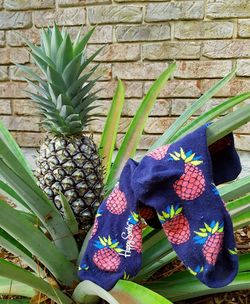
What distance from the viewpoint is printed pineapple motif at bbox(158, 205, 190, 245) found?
75 cm

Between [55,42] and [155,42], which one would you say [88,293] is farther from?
[155,42]

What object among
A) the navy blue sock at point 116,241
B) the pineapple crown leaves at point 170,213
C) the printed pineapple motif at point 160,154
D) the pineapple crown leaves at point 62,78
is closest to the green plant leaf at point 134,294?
the navy blue sock at point 116,241

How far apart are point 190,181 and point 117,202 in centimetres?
18

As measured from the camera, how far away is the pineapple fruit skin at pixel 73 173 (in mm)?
1049

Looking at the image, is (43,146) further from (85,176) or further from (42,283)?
(42,283)

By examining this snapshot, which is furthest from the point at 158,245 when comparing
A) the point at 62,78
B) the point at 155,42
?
the point at 155,42

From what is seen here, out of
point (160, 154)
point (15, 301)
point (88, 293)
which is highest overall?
point (160, 154)

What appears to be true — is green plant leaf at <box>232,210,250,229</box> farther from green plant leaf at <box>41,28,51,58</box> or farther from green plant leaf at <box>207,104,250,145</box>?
green plant leaf at <box>41,28,51,58</box>

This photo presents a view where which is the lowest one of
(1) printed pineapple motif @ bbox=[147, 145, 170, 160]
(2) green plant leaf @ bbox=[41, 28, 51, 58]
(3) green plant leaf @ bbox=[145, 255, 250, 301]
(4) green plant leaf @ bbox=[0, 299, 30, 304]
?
(4) green plant leaf @ bbox=[0, 299, 30, 304]

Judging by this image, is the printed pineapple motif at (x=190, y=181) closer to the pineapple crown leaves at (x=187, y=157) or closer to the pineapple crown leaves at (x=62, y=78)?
the pineapple crown leaves at (x=187, y=157)

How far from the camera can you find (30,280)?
2.77 feet

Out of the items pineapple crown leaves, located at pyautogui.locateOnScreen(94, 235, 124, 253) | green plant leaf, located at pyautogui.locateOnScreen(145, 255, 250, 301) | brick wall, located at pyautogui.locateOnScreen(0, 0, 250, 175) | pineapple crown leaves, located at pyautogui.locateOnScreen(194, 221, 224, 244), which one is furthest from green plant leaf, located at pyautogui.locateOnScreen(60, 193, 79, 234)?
brick wall, located at pyautogui.locateOnScreen(0, 0, 250, 175)

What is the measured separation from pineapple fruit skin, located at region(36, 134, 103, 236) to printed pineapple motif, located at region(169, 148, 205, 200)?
372 millimetres

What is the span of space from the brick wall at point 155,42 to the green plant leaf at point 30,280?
5.16 feet
